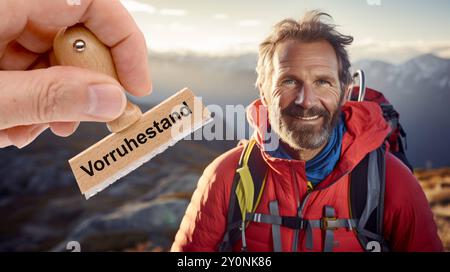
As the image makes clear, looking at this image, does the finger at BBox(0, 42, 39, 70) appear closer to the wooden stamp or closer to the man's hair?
the wooden stamp

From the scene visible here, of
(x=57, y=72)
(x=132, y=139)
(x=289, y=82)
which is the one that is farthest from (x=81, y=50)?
(x=289, y=82)

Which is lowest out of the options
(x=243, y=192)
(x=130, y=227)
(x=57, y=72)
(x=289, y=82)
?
(x=130, y=227)

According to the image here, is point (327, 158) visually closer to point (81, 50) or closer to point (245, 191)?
point (245, 191)

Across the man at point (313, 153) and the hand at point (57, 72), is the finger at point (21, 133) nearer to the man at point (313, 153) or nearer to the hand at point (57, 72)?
the hand at point (57, 72)

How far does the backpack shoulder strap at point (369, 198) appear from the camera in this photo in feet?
3.30

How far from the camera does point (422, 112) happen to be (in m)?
1.06

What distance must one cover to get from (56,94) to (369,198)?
68cm

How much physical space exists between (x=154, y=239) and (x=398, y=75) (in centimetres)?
71

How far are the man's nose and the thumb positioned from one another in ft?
1.43

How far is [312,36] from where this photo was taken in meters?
1.03

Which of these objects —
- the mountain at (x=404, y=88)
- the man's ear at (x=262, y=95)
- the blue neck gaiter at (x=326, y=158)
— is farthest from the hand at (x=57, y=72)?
the blue neck gaiter at (x=326, y=158)

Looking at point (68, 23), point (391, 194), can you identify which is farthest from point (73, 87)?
point (391, 194)

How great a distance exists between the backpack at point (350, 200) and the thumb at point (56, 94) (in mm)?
412
